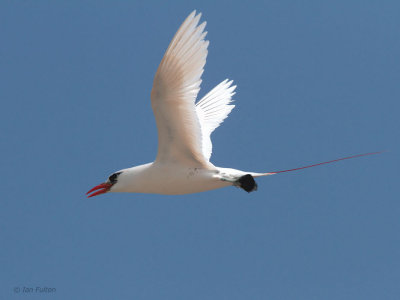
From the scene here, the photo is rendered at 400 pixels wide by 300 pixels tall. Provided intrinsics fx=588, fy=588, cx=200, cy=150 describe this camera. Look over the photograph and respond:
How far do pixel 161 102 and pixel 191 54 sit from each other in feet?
2.90

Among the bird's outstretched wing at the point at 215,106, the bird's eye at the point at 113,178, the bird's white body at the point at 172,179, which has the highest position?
the bird's outstretched wing at the point at 215,106

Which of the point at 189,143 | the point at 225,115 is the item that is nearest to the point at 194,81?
the point at 189,143

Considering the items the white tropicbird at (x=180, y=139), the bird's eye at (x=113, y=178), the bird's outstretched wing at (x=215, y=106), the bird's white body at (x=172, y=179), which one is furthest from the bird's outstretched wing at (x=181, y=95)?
the bird's outstretched wing at (x=215, y=106)

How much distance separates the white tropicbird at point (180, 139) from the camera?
7.90 metres

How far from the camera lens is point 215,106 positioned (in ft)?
39.8

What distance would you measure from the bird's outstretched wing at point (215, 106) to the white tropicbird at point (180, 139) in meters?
1.23

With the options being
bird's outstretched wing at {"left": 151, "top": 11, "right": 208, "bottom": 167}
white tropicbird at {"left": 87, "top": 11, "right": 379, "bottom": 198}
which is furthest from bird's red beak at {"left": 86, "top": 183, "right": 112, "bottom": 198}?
bird's outstretched wing at {"left": 151, "top": 11, "right": 208, "bottom": 167}

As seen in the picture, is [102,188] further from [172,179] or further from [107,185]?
[172,179]

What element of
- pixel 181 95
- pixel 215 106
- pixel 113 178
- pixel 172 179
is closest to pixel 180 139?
pixel 172 179

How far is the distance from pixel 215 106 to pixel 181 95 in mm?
3820

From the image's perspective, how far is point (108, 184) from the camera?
10062 millimetres

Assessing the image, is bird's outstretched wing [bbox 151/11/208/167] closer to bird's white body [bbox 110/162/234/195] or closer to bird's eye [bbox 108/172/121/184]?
bird's white body [bbox 110/162/234/195]

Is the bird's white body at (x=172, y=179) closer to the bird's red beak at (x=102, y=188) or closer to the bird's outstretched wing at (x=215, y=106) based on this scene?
the bird's red beak at (x=102, y=188)

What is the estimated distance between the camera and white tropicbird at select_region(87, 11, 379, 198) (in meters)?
7.90
